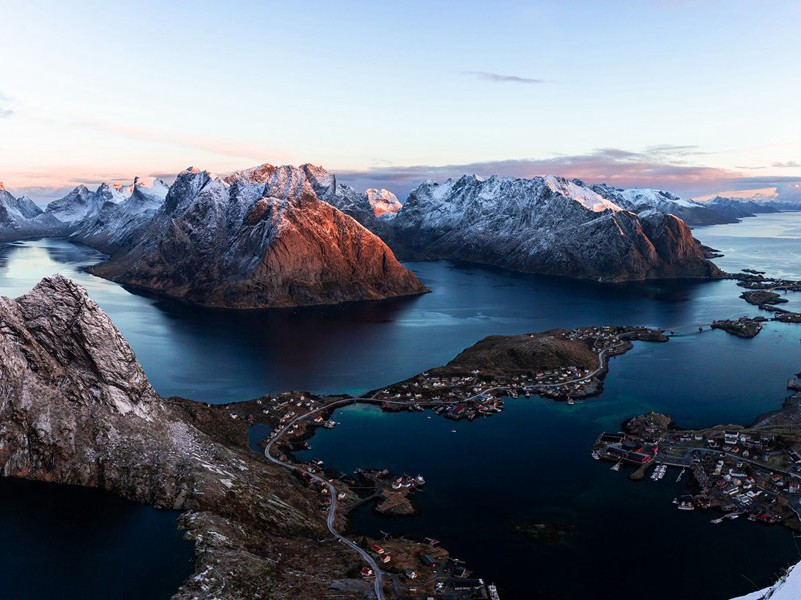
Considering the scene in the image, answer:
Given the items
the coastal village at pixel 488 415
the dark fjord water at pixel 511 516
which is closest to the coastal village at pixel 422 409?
the coastal village at pixel 488 415

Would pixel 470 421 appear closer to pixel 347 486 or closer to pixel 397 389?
pixel 397 389

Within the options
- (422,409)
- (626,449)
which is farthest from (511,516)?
(422,409)

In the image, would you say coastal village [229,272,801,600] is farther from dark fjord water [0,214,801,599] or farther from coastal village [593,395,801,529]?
dark fjord water [0,214,801,599]

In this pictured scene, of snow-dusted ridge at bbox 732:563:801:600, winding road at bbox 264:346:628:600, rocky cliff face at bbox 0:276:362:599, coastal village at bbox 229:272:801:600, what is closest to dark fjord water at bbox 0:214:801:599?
coastal village at bbox 229:272:801:600

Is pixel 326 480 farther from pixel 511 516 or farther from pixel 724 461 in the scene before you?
pixel 724 461

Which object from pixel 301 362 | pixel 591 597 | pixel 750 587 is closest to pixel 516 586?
pixel 591 597

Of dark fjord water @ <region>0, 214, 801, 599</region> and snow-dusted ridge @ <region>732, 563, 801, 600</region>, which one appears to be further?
dark fjord water @ <region>0, 214, 801, 599</region>

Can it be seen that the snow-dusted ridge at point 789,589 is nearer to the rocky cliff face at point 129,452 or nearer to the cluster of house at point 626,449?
the rocky cliff face at point 129,452

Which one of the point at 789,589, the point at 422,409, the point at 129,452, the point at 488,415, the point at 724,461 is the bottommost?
the point at 422,409
